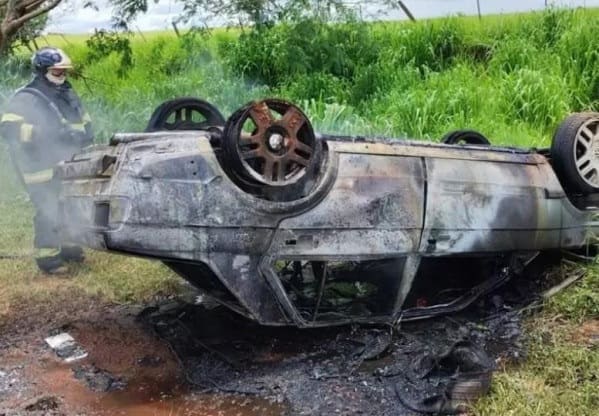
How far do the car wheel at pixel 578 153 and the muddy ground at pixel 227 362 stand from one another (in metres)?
0.78

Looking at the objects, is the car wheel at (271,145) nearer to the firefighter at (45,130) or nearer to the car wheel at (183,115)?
the car wheel at (183,115)

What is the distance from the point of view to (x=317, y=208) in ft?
12.0

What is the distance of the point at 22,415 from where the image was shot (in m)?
3.33

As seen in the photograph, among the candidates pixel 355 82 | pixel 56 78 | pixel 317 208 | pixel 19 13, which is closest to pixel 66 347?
pixel 317 208

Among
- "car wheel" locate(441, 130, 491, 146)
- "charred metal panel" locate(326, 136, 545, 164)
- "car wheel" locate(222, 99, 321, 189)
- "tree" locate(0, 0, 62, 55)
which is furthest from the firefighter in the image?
"tree" locate(0, 0, 62, 55)

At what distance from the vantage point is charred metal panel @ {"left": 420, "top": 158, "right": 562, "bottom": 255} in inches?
155

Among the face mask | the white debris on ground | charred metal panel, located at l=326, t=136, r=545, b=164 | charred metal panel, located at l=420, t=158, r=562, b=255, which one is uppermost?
the face mask

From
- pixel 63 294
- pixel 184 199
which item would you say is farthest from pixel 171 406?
pixel 63 294

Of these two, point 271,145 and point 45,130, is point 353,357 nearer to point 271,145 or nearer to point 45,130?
point 271,145

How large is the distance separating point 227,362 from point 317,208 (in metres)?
0.98

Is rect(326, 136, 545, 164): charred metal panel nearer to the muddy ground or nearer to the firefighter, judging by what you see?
the muddy ground

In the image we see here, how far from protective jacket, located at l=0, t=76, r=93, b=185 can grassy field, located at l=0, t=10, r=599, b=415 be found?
2.93 ft

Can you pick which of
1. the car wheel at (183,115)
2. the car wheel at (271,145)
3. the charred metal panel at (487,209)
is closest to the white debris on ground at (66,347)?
the car wheel at (183,115)

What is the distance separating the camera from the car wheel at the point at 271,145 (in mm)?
3486
